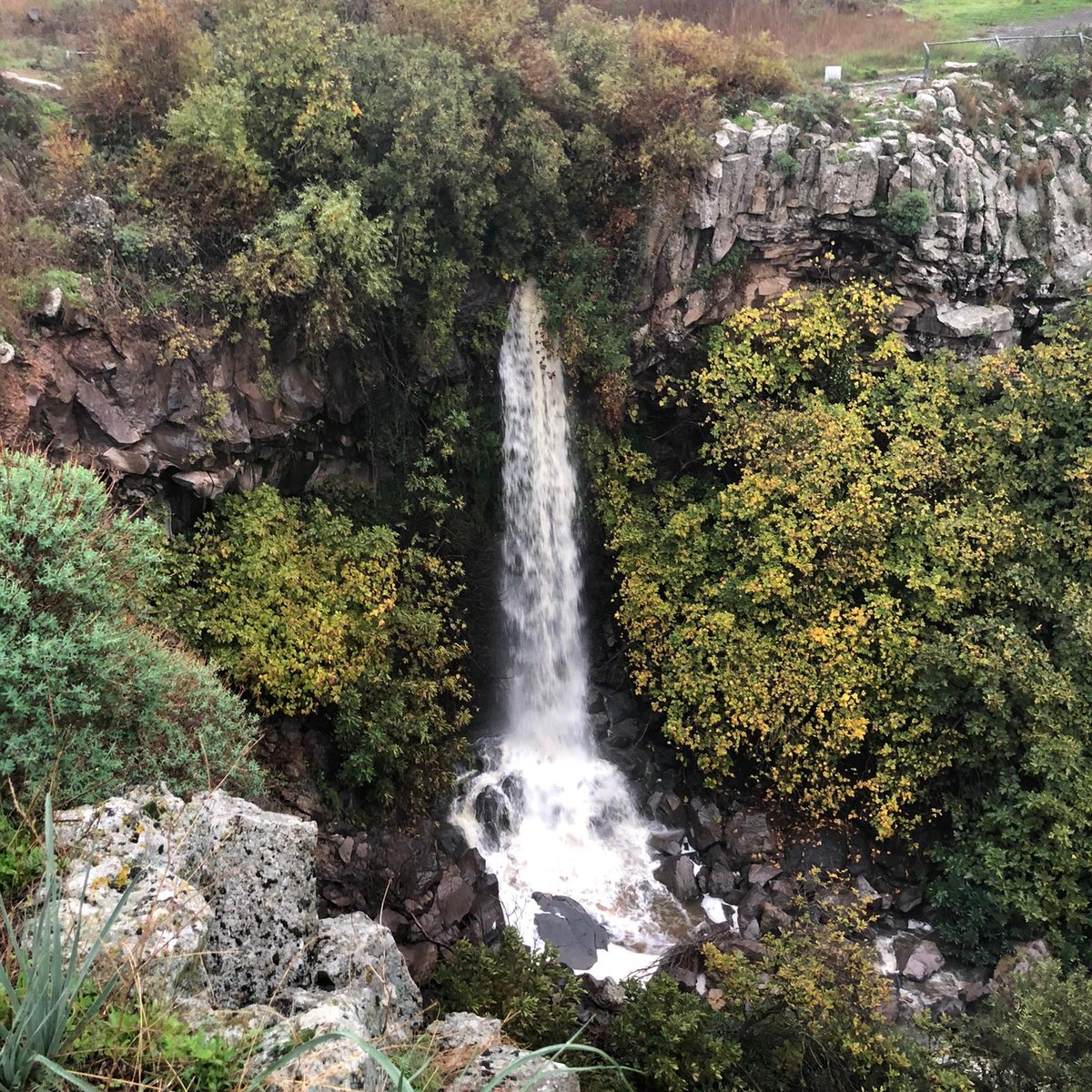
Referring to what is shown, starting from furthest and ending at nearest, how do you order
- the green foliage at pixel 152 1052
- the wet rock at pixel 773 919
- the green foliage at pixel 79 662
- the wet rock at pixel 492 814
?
the wet rock at pixel 492 814 → the wet rock at pixel 773 919 → the green foliage at pixel 79 662 → the green foliage at pixel 152 1052

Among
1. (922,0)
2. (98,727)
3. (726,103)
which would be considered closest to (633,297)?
(726,103)

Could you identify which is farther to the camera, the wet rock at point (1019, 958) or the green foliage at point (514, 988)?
the wet rock at point (1019, 958)

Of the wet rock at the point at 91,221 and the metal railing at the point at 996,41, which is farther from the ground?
the metal railing at the point at 996,41

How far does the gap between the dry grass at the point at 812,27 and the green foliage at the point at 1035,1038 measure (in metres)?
14.1

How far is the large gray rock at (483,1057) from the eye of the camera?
13.9 feet

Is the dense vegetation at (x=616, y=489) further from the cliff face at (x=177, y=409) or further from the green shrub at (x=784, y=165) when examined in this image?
the green shrub at (x=784, y=165)

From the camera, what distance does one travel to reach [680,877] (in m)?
10.6

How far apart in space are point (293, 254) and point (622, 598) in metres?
6.61

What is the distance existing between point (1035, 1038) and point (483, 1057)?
16.7 feet

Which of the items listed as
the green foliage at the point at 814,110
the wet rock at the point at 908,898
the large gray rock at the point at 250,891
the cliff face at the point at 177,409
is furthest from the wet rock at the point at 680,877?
the green foliage at the point at 814,110

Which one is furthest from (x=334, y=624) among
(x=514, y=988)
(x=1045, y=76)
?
(x=1045, y=76)

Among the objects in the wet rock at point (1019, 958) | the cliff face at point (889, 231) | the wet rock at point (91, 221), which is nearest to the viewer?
the wet rock at point (91, 221)

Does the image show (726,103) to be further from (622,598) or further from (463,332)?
(622,598)

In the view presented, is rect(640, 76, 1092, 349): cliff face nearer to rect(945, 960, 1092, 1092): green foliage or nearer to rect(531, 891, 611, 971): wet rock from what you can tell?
rect(531, 891, 611, 971): wet rock
